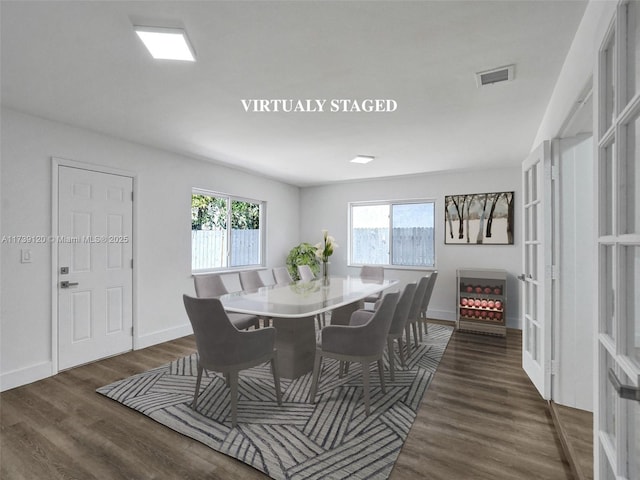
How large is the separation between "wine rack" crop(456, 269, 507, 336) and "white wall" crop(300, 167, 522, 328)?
0.42 meters

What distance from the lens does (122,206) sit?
3.69m

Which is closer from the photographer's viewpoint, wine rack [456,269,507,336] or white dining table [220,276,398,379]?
white dining table [220,276,398,379]

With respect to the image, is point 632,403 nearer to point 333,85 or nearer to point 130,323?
point 333,85

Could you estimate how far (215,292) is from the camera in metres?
3.53

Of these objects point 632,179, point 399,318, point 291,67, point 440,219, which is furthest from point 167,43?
point 440,219

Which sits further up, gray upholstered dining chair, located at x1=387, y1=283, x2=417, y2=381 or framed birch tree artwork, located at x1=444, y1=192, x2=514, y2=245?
framed birch tree artwork, located at x1=444, y1=192, x2=514, y2=245

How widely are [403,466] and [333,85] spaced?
2.56 meters

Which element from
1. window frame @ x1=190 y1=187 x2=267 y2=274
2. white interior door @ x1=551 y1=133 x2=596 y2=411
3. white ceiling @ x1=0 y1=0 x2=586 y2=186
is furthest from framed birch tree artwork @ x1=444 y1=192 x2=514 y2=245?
window frame @ x1=190 y1=187 x2=267 y2=274

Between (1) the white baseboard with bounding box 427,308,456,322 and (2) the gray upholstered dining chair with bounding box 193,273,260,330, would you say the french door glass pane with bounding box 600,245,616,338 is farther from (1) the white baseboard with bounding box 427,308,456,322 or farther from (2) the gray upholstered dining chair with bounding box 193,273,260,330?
(1) the white baseboard with bounding box 427,308,456,322

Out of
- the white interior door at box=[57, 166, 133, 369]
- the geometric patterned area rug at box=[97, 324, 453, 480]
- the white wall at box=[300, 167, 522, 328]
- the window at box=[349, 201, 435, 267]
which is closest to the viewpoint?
the geometric patterned area rug at box=[97, 324, 453, 480]

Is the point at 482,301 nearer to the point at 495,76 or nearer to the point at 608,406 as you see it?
the point at 495,76

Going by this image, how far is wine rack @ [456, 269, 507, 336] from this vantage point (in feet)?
14.8

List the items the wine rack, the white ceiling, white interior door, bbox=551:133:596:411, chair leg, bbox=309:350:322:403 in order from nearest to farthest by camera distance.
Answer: the white ceiling, white interior door, bbox=551:133:596:411, chair leg, bbox=309:350:322:403, the wine rack

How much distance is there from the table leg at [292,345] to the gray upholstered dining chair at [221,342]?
25.8 inches
